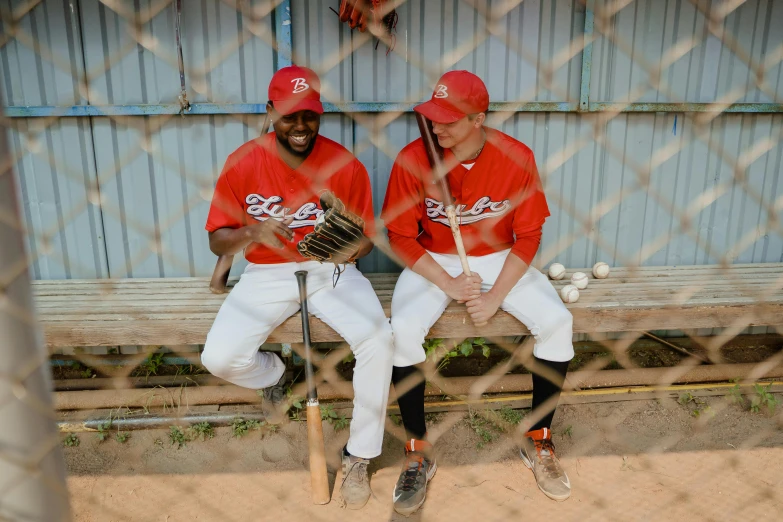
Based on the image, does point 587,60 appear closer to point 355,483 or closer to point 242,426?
point 355,483

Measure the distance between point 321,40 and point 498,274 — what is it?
58.2 inches

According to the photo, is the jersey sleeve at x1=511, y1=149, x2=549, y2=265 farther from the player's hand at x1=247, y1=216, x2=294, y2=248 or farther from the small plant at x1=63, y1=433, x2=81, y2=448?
the small plant at x1=63, y1=433, x2=81, y2=448

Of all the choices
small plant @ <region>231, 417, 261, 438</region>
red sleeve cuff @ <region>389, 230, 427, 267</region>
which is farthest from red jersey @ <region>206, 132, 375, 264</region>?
small plant @ <region>231, 417, 261, 438</region>

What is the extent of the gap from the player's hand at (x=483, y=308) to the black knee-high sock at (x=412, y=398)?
0.34 metres

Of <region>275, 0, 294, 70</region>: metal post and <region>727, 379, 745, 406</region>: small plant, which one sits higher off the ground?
<region>275, 0, 294, 70</region>: metal post

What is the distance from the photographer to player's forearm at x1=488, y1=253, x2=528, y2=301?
2.64 meters

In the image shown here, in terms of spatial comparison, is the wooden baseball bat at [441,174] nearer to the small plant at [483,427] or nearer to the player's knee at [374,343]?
the player's knee at [374,343]

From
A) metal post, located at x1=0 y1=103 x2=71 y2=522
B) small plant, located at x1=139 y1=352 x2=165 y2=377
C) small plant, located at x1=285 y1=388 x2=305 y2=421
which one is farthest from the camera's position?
small plant, located at x1=139 y1=352 x2=165 y2=377

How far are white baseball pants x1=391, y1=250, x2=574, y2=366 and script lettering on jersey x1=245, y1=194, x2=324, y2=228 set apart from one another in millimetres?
528

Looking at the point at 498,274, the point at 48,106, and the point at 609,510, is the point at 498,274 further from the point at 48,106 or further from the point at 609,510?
the point at 48,106

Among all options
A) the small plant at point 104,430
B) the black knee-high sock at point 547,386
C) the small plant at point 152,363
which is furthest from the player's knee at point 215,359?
the black knee-high sock at point 547,386

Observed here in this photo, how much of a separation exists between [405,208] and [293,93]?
0.70 m

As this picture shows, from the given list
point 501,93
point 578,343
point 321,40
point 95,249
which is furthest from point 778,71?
point 95,249

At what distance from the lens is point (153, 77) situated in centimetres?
304
